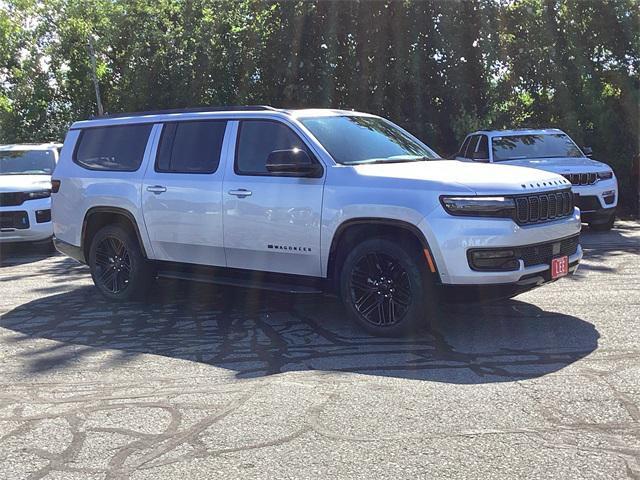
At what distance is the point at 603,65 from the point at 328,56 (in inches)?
270

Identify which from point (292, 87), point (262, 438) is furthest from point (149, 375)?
point (292, 87)

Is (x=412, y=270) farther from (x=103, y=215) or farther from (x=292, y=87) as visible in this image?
(x=292, y=87)

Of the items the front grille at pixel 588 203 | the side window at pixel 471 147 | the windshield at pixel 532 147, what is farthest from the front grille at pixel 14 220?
the front grille at pixel 588 203

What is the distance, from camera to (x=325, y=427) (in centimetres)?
412

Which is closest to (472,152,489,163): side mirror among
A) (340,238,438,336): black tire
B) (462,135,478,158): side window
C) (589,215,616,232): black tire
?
(462,135,478,158): side window

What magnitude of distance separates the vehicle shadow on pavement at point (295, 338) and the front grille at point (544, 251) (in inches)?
24.3

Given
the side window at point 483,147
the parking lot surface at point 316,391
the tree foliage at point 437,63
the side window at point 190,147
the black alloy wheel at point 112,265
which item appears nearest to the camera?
the parking lot surface at point 316,391

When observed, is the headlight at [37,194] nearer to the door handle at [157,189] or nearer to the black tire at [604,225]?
the door handle at [157,189]

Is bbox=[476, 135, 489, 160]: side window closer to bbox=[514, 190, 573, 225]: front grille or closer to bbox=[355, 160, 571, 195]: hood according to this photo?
bbox=[355, 160, 571, 195]: hood

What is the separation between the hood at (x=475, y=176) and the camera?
558cm

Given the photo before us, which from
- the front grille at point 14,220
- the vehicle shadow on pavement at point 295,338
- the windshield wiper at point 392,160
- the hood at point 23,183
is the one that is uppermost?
the windshield wiper at point 392,160

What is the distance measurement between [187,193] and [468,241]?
9.41ft

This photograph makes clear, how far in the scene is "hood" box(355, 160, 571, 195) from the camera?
558cm

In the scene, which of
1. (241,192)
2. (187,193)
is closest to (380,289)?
(241,192)
